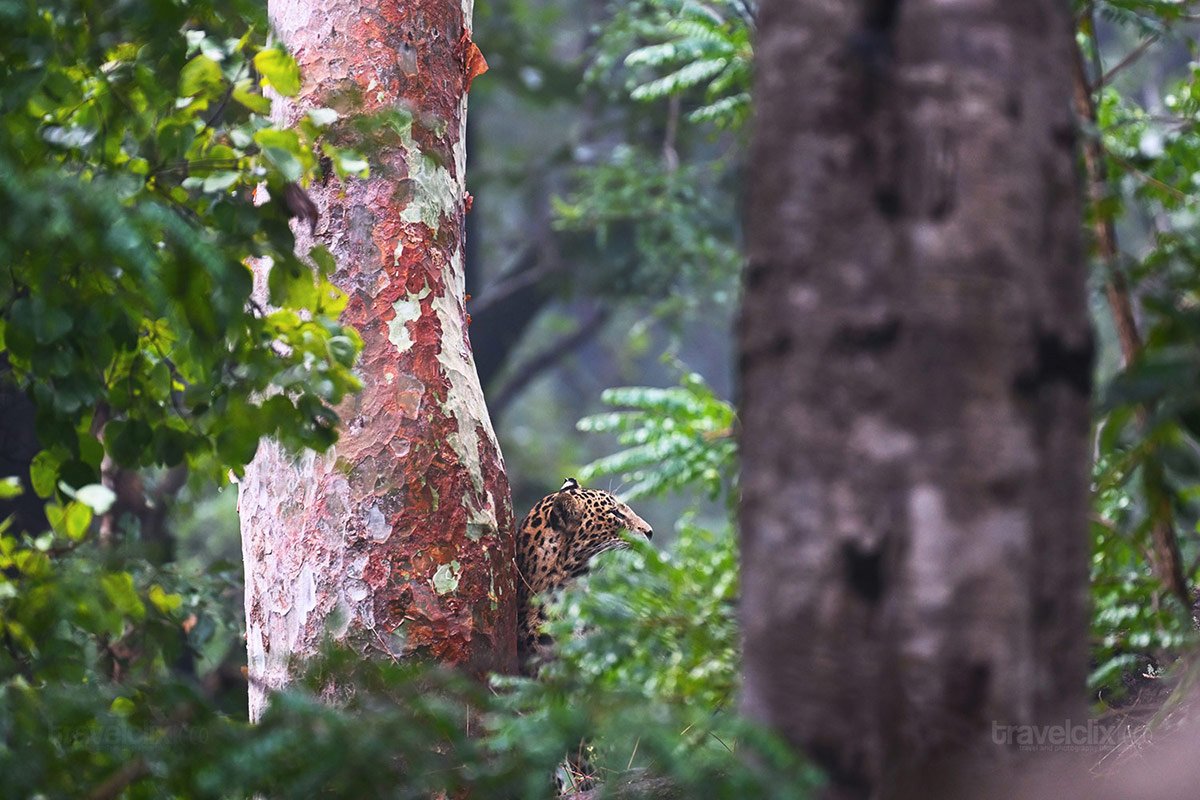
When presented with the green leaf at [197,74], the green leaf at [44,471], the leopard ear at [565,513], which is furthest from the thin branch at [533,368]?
the green leaf at [197,74]

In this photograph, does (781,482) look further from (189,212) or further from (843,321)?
(189,212)

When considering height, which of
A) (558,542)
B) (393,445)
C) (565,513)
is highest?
(393,445)

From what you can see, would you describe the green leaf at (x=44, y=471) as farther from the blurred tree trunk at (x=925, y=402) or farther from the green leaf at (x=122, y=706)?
the blurred tree trunk at (x=925, y=402)

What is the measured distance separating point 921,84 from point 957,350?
32 centimetres

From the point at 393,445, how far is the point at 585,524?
1062mm

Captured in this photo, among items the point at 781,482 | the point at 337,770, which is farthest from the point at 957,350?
the point at 337,770

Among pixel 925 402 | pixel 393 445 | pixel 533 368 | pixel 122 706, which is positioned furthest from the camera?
pixel 533 368

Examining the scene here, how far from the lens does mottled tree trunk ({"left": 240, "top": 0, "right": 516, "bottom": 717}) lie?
3.42 metres

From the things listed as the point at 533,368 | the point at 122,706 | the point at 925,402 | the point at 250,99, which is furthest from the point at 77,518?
the point at 533,368

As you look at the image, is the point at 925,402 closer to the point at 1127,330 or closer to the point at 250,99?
the point at 1127,330

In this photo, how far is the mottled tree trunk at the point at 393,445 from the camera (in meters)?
3.42

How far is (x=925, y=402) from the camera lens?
1369 millimetres

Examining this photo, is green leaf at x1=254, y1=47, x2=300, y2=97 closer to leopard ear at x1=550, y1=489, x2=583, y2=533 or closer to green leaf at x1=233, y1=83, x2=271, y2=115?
green leaf at x1=233, y1=83, x2=271, y2=115

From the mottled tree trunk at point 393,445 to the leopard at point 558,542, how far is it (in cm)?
27
